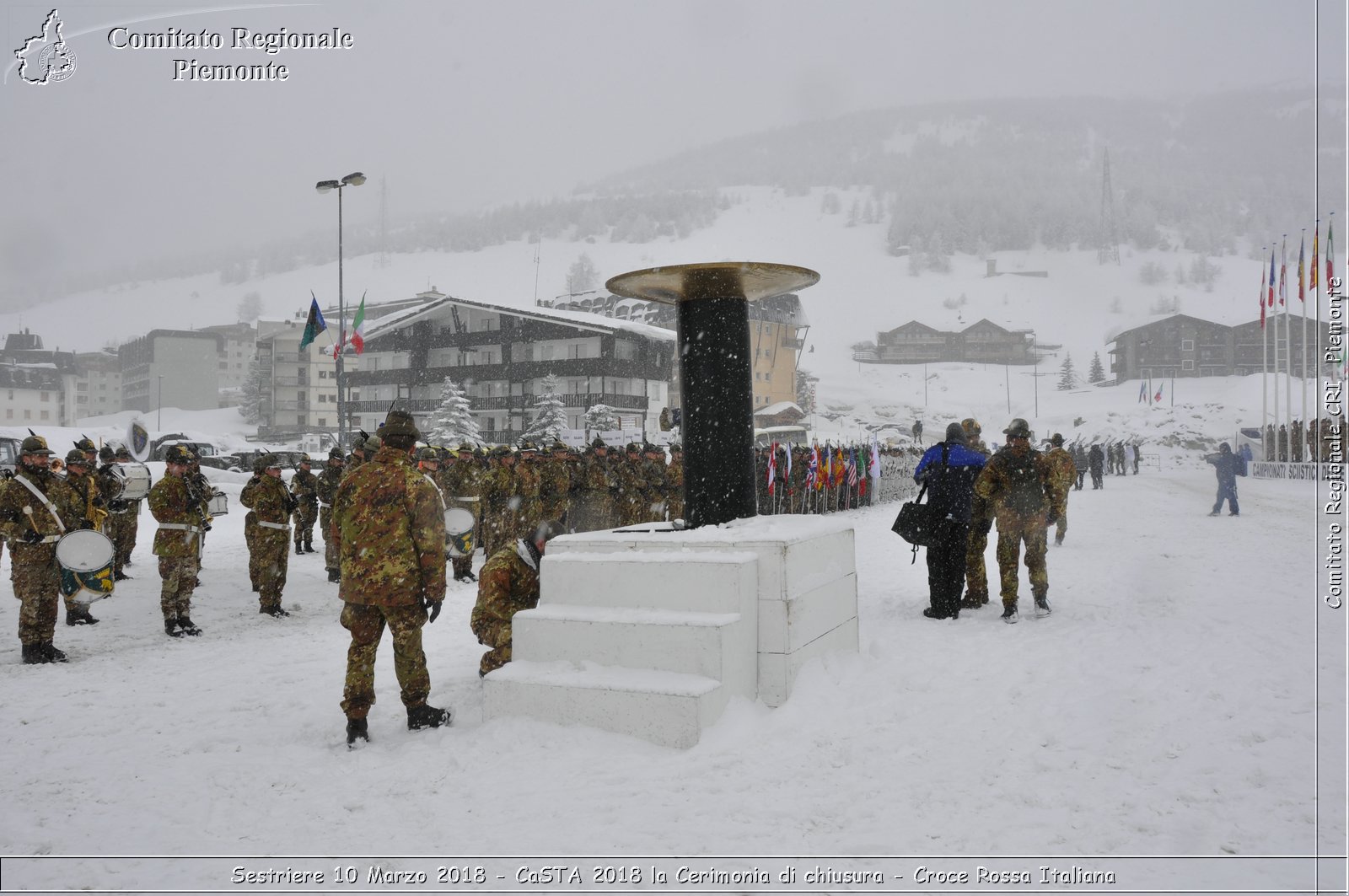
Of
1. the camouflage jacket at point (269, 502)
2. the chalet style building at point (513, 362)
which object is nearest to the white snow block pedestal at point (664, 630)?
the camouflage jacket at point (269, 502)

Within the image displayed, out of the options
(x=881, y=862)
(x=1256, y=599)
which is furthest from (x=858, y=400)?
(x=881, y=862)

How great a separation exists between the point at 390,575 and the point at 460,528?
195 cm

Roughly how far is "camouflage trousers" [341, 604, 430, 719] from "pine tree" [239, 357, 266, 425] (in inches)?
3197

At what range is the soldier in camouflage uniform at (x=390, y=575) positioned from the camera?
504 centimetres

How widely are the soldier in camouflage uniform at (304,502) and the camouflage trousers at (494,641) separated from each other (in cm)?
821

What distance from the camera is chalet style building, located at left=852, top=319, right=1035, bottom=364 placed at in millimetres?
121250

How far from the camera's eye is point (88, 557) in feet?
24.0

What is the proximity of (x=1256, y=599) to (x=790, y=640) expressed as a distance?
5.88 metres

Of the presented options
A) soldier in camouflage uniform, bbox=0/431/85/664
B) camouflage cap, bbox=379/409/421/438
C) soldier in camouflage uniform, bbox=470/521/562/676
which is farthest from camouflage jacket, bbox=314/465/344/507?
camouflage cap, bbox=379/409/421/438

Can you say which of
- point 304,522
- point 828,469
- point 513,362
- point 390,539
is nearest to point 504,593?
point 390,539

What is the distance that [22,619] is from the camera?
7.10 metres

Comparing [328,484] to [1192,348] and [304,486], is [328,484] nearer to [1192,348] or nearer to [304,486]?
[304,486]

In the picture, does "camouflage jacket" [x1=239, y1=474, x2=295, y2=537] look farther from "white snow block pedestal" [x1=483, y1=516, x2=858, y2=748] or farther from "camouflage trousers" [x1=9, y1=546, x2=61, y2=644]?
"white snow block pedestal" [x1=483, y1=516, x2=858, y2=748]

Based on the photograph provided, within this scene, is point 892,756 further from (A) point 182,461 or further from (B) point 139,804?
(A) point 182,461
